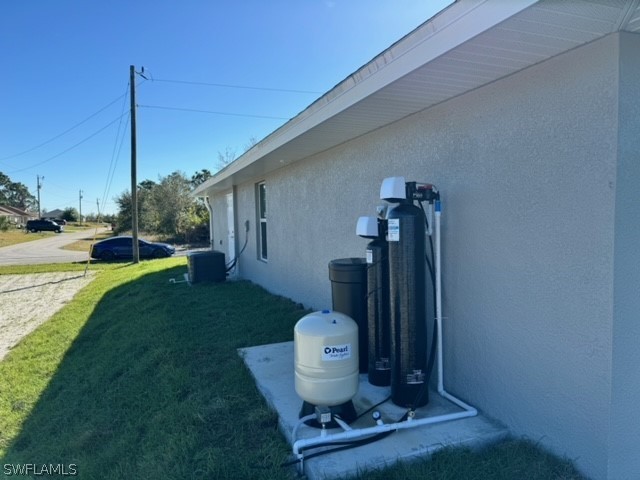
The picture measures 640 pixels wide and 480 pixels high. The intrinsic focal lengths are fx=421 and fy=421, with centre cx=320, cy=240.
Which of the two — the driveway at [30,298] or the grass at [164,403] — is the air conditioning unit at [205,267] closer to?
the grass at [164,403]

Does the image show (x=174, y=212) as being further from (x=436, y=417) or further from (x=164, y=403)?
(x=436, y=417)

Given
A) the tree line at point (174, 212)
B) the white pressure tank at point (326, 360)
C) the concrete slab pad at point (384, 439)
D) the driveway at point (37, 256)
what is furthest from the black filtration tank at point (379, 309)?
the tree line at point (174, 212)

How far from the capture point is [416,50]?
2.42m

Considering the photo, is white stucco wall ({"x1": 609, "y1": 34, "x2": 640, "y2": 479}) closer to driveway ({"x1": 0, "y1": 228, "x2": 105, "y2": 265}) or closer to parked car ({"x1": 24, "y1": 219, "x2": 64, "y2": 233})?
driveway ({"x1": 0, "y1": 228, "x2": 105, "y2": 265})

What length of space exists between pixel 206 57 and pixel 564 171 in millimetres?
13331

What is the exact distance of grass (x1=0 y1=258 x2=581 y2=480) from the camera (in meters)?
2.48

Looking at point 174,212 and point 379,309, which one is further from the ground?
point 174,212

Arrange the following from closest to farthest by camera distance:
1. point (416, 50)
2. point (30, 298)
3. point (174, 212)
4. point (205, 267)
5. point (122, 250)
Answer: point (416, 50) → point (205, 267) → point (30, 298) → point (122, 250) → point (174, 212)

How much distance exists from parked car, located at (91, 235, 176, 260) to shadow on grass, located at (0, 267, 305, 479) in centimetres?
1471

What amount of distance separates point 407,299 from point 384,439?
92 cm

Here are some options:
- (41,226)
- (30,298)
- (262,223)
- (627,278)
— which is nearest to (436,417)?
(627,278)

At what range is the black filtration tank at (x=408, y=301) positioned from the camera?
116 inches

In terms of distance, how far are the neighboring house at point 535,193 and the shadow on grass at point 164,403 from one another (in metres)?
1.63

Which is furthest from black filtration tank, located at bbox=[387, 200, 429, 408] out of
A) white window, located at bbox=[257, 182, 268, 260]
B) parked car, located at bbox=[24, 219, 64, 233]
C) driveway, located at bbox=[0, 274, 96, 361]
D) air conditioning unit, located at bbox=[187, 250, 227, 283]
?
parked car, located at bbox=[24, 219, 64, 233]
